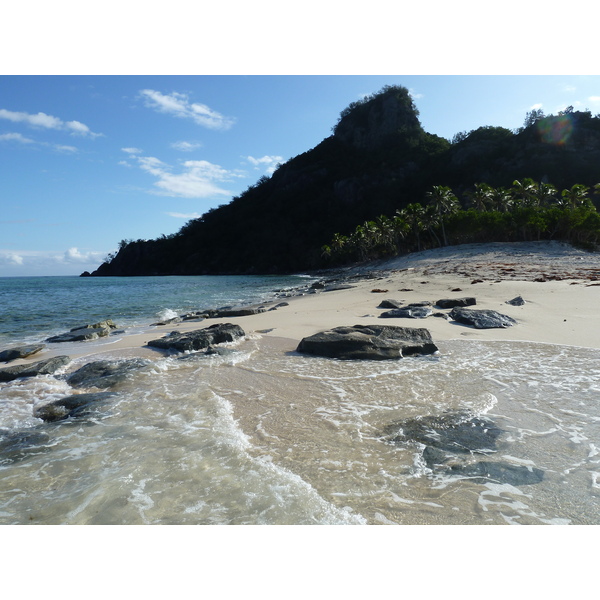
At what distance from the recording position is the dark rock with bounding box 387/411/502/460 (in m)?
4.13

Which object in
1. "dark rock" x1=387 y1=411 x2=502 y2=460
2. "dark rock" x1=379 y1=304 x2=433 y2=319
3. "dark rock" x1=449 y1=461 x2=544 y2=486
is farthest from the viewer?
"dark rock" x1=379 y1=304 x2=433 y2=319

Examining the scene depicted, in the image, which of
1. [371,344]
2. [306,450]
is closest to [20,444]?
[306,450]

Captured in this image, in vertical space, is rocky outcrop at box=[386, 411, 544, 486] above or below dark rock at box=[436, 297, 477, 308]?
below

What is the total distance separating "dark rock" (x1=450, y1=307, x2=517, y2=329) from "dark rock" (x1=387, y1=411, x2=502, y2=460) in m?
6.58

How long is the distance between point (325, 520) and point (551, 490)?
2.06m

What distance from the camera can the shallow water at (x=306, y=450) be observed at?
10.3 ft

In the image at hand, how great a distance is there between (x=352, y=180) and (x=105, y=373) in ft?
484

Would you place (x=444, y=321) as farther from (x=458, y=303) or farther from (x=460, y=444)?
(x=460, y=444)

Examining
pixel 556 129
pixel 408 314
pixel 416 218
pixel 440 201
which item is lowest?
pixel 408 314

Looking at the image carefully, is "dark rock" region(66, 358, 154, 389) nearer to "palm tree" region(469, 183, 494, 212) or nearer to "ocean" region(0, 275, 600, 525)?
"ocean" region(0, 275, 600, 525)

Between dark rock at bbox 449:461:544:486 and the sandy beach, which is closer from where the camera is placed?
dark rock at bbox 449:461:544:486

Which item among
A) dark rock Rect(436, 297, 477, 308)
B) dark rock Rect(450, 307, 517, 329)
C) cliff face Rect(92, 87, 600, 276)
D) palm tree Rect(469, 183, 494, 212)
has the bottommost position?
dark rock Rect(450, 307, 517, 329)

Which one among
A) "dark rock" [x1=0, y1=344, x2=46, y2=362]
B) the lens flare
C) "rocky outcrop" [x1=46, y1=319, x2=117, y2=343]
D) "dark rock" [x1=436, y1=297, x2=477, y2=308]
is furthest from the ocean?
the lens flare

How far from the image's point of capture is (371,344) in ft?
26.9
